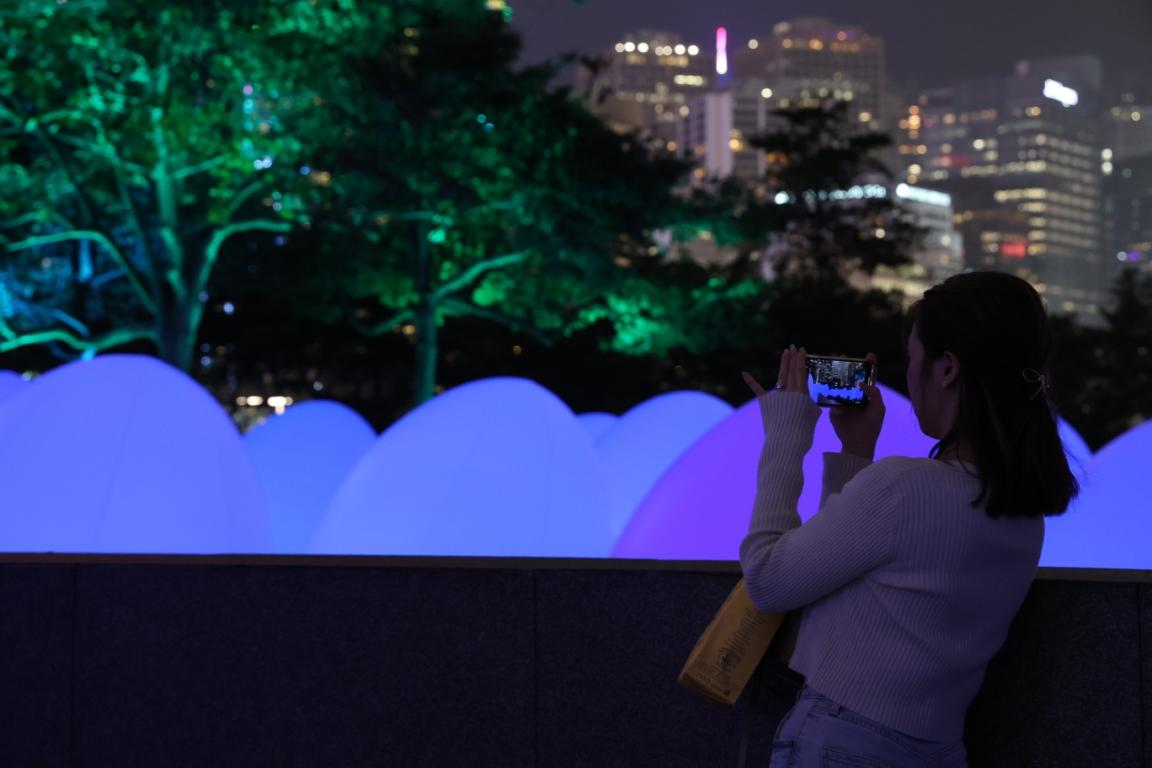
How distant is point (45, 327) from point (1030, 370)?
2252 cm

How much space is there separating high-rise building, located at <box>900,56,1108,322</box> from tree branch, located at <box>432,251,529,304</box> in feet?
230

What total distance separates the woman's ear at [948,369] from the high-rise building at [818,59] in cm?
14886

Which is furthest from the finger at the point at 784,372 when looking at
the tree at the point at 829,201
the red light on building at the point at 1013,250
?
the red light on building at the point at 1013,250

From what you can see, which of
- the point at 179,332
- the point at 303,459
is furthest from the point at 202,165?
the point at 303,459

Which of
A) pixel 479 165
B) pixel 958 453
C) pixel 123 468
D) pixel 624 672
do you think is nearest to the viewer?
pixel 958 453

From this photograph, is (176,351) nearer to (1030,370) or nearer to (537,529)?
(537,529)

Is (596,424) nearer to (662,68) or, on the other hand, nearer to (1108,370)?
(1108,370)

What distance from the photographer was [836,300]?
3541 cm

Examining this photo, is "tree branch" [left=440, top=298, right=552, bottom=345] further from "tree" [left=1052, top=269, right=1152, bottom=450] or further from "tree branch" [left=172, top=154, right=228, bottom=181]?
"tree" [left=1052, top=269, right=1152, bottom=450]

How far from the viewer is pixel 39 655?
4.38 metres

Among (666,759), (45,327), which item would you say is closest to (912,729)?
(666,759)

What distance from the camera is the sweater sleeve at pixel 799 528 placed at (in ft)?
8.57

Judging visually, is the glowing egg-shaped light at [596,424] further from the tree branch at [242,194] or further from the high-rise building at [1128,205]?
the high-rise building at [1128,205]

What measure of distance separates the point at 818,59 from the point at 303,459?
154524mm
